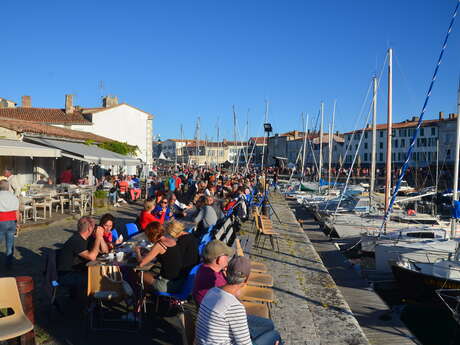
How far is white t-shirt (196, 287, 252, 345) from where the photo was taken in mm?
2795

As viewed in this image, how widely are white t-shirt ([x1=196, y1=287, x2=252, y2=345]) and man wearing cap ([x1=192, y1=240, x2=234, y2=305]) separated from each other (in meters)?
1.02

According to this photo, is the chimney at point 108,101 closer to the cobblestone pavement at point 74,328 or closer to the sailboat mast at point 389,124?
the sailboat mast at point 389,124

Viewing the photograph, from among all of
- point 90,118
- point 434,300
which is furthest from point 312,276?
point 90,118

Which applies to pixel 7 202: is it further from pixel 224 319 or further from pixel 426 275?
pixel 426 275

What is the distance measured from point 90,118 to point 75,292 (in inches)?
1436

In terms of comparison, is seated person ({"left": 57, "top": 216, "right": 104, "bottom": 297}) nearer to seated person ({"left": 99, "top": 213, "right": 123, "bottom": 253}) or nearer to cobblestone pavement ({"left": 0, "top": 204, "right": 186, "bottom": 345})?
seated person ({"left": 99, "top": 213, "right": 123, "bottom": 253})

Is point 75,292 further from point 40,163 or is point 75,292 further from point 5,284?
point 40,163

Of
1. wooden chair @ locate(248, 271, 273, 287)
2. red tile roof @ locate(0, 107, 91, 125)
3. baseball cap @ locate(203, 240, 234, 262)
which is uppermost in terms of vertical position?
red tile roof @ locate(0, 107, 91, 125)

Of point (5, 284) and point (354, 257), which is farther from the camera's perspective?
point (354, 257)

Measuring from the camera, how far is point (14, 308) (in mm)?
3852

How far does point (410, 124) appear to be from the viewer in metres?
75.4

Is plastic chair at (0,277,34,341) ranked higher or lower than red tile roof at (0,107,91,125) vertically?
lower

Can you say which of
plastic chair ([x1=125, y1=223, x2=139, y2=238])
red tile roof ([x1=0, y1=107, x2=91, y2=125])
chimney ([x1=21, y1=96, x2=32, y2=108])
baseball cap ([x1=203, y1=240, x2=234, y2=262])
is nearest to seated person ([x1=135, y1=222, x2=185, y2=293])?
baseball cap ([x1=203, y1=240, x2=234, y2=262])

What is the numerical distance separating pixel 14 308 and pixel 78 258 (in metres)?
1.59
